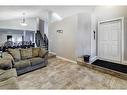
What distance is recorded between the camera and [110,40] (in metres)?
4.37

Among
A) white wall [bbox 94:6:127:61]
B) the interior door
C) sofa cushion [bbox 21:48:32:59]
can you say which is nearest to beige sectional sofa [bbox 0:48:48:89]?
sofa cushion [bbox 21:48:32:59]

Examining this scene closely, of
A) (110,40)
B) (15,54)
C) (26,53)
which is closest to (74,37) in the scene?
(110,40)

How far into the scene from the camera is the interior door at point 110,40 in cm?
414

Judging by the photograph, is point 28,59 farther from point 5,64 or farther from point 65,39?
point 65,39

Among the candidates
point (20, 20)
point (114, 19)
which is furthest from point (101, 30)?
point (20, 20)

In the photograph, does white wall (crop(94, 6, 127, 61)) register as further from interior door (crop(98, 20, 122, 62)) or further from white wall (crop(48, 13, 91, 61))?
white wall (crop(48, 13, 91, 61))

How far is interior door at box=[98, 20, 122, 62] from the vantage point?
4.14 meters

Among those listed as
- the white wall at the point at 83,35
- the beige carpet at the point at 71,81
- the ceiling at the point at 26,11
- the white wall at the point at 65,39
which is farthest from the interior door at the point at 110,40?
the ceiling at the point at 26,11

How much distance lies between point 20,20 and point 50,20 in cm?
85

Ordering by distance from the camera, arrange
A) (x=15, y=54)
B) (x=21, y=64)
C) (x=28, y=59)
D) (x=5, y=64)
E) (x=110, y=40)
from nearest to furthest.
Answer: (x=5, y=64), (x=21, y=64), (x=15, y=54), (x=28, y=59), (x=110, y=40)

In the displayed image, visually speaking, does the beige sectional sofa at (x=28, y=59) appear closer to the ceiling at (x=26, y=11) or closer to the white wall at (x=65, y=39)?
the white wall at (x=65, y=39)

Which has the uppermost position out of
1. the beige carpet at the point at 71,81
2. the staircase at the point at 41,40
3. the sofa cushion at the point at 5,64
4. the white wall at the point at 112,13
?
the white wall at the point at 112,13

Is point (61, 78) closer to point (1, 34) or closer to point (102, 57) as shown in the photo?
point (1, 34)
